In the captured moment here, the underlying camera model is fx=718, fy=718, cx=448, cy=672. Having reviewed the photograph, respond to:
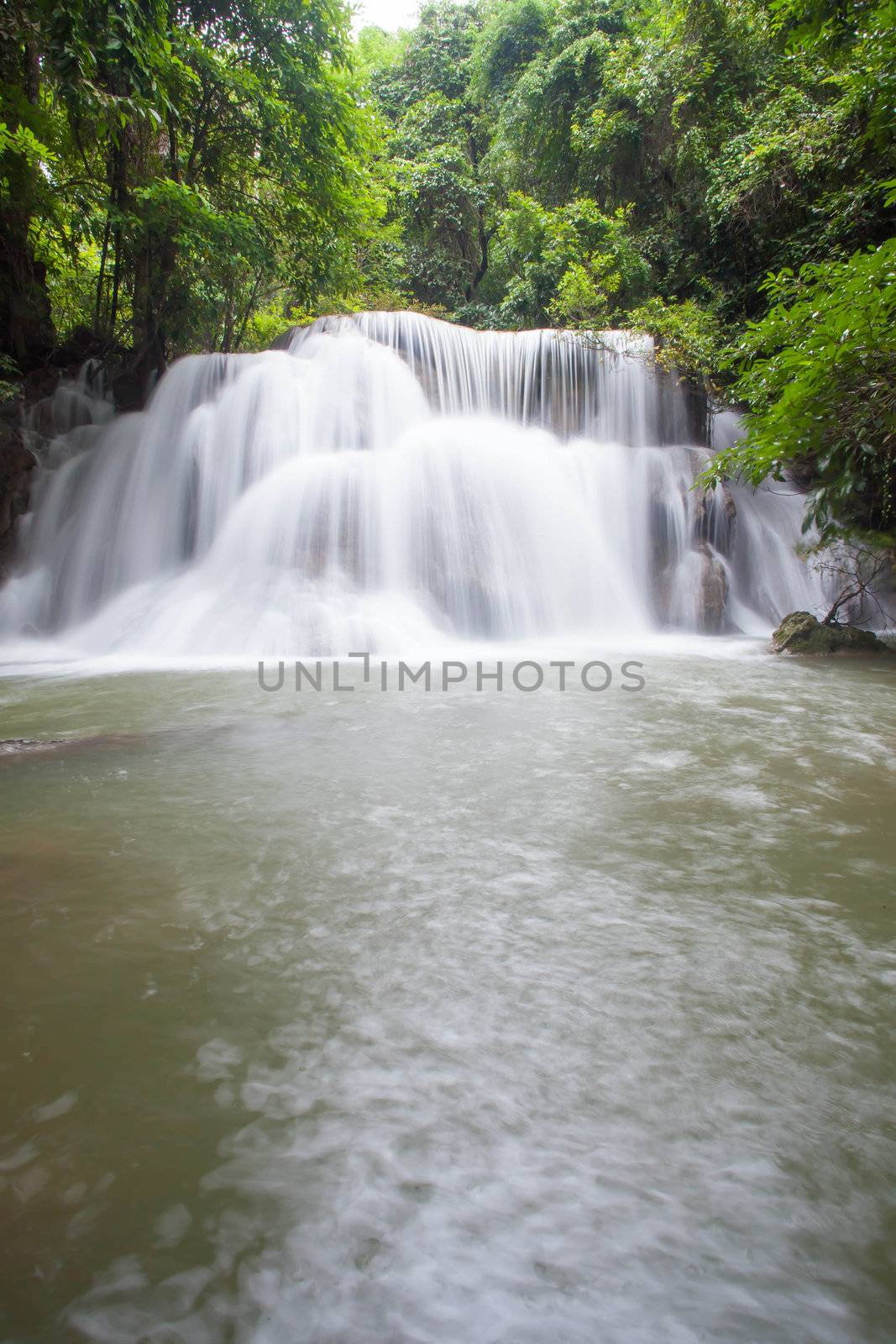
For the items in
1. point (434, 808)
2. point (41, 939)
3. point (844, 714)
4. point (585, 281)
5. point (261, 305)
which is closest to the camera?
point (41, 939)

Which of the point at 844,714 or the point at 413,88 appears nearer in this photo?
the point at 844,714

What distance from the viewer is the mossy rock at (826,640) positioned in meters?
6.89

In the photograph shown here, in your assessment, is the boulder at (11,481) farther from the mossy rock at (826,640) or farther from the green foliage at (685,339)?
the mossy rock at (826,640)

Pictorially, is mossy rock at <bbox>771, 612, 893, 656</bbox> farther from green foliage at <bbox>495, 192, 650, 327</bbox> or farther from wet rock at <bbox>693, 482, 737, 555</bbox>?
green foliage at <bbox>495, 192, 650, 327</bbox>

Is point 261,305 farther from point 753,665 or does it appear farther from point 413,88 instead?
point 753,665

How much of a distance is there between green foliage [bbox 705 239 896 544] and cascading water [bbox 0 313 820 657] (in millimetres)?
3929

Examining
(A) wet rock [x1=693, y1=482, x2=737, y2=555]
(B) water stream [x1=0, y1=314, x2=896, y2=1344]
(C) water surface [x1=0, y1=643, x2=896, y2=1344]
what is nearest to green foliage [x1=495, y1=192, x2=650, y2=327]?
(A) wet rock [x1=693, y1=482, x2=737, y2=555]

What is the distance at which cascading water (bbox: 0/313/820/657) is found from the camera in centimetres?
831

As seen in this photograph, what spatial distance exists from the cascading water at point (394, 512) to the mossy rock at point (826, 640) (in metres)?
2.25

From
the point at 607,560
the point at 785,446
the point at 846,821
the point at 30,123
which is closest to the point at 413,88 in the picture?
the point at 30,123

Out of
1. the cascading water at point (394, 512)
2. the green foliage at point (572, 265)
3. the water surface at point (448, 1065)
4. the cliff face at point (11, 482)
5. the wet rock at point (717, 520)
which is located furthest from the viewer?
the green foliage at point (572, 265)

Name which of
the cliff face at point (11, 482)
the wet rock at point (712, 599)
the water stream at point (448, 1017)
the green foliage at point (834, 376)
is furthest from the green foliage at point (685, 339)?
the cliff face at point (11, 482)

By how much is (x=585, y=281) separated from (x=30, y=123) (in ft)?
28.1

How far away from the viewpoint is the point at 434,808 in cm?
262
